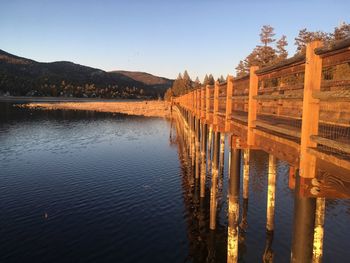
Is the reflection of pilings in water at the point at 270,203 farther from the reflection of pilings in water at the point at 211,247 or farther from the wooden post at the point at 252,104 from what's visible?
the wooden post at the point at 252,104

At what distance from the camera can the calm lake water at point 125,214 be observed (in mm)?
14430

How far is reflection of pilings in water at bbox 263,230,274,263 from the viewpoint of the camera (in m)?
13.8

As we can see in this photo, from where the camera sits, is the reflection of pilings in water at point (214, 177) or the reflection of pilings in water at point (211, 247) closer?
the reflection of pilings in water at point (211, 247)

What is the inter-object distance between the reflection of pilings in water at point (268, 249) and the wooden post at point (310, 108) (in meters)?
10.6

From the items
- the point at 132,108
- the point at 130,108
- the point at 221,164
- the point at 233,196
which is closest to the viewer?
the point at 233,196

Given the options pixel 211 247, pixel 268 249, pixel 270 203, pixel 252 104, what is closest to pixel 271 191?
pixel 270 203

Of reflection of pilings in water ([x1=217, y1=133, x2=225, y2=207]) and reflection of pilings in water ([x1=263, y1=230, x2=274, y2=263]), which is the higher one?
reflection of pilings in water ([x1=217, y1=133, x2=225, y2=207])

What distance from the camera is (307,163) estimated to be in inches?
187

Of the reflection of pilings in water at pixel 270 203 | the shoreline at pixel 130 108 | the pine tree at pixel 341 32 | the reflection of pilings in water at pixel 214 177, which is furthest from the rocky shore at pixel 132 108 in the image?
the reflection of pilings in water at pixel 270 203

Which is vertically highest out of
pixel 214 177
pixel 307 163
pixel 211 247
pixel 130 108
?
pixel 307 163

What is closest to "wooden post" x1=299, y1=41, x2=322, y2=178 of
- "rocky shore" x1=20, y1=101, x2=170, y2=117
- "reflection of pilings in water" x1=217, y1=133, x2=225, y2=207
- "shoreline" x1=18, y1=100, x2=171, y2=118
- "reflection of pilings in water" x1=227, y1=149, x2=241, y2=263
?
"reflection of pilings in water" x1=227, y1=149, x2=241, y2=263

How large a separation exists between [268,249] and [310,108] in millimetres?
11777

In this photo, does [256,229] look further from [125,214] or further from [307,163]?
[307,163]

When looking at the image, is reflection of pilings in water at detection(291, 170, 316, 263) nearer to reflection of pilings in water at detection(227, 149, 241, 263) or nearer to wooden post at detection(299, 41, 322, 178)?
wooden post at detection(299, 41, 322, 178)
